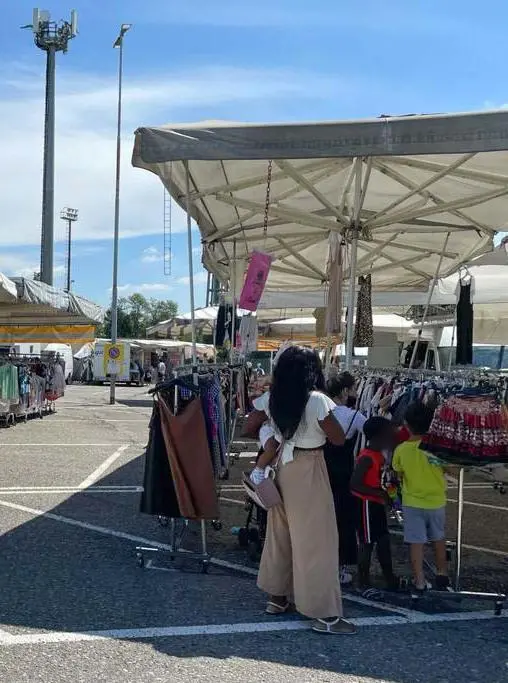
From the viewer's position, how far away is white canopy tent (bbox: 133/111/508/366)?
18.8 feet

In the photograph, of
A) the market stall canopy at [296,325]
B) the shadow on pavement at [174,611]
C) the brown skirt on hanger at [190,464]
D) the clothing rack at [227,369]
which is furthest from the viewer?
the market stall canopy at [296,325]

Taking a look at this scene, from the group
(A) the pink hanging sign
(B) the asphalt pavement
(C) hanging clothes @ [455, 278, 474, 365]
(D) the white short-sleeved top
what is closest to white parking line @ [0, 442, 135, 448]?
(B) the asphalt pavement

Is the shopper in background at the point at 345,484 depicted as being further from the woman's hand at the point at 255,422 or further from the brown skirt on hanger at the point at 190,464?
the brown skirt on hanger at the point at 190,464

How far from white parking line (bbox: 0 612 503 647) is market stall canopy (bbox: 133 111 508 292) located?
10.7 feet

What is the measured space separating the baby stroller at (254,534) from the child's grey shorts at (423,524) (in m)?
1.27

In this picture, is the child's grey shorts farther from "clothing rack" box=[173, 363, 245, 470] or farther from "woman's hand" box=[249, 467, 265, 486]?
"clothing rack" box=[173, 363, 245, 470]

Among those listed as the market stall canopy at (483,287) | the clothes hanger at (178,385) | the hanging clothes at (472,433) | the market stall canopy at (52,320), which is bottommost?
the hanging clothes at (472,433)

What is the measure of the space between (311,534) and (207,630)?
2.80 ft

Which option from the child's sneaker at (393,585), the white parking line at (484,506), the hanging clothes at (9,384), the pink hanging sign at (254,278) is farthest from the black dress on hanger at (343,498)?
the hanging clothes at (9,384)

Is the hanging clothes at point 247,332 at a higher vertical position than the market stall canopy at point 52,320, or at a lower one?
lower

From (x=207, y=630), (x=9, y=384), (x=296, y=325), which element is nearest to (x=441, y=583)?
(x=207, y=630)

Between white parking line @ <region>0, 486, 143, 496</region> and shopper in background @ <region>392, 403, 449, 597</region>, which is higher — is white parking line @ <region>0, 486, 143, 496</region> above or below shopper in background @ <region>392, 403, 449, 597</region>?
below

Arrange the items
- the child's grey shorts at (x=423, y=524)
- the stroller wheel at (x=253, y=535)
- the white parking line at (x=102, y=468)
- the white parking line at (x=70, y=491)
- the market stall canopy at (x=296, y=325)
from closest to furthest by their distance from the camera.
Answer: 1. the child's grey shorts at (x=423, y=524)
2. the stroller wheel at (x=253, y=535)
3. the white parking line at (x=70, y=491)
4. the white parking line at (x=102, y=468)
5. the market stall canopy at (x=296, y=325)

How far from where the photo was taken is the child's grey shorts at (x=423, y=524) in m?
5.24
